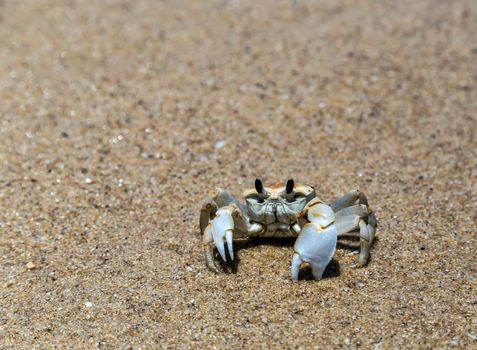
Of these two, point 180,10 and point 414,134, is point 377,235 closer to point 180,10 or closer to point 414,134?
point 414,134

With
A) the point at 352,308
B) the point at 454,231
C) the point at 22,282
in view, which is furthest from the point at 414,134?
the point at 22,282

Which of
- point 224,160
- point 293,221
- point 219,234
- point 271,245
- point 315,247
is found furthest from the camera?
point 224,160

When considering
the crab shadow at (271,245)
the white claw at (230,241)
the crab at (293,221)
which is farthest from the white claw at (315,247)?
the white claw at (230,241)

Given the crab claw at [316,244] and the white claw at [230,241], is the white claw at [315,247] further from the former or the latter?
the white claw at [230,241]

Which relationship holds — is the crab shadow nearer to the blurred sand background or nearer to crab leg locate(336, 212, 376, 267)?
the blurred sand background

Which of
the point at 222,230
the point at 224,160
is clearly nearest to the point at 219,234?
the point at 222,230

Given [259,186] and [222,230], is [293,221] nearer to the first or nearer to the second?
[259,186]

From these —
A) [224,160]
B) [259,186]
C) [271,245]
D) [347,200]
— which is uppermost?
[259,186]

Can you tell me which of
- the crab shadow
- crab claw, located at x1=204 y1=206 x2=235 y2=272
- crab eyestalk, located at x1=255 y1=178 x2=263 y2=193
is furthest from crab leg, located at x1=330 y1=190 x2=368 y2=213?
crab claw, located at x1=204 y1=206 x2=235 y2=272
